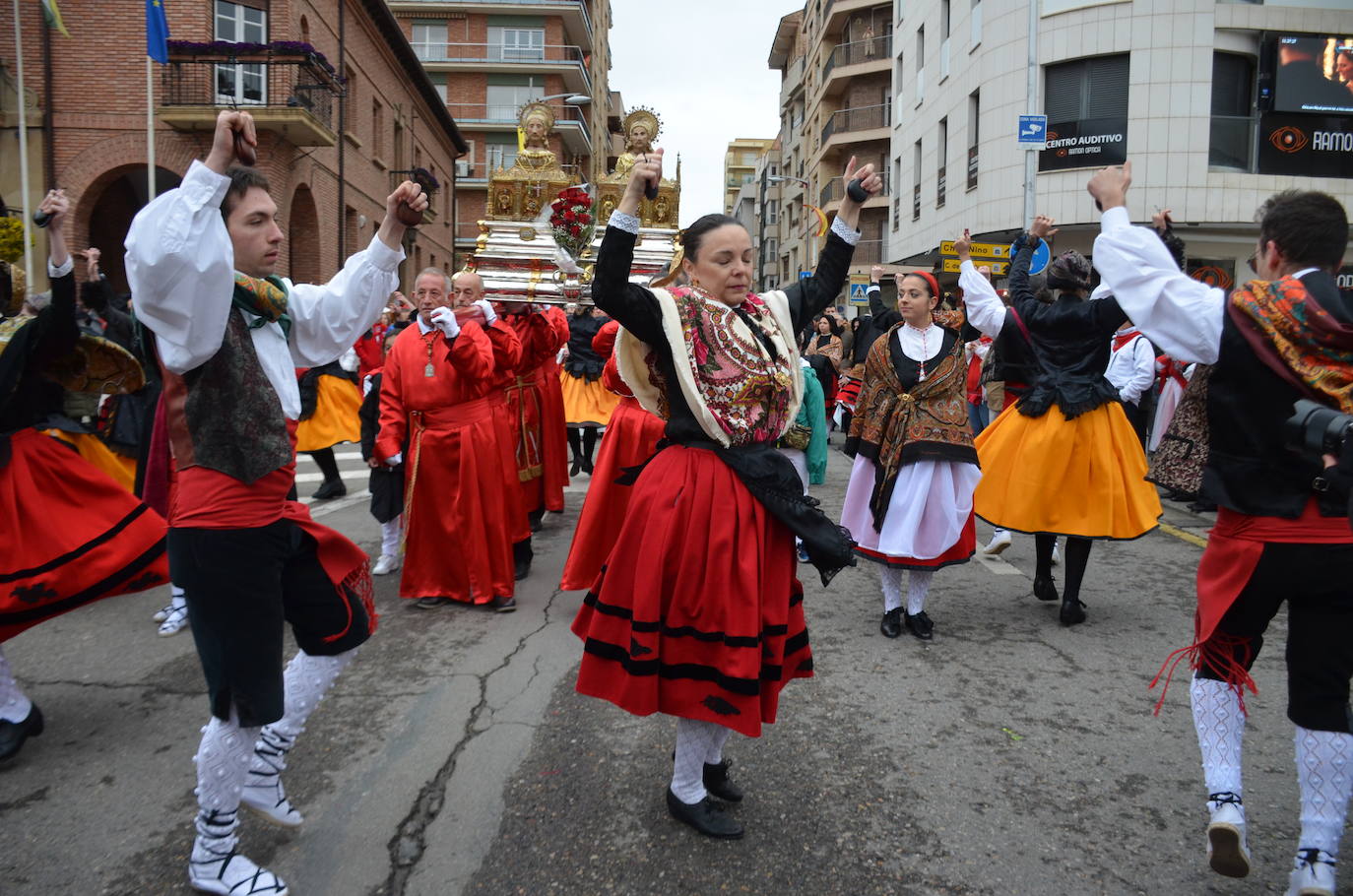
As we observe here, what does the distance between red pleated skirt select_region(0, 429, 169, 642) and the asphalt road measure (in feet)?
1.89

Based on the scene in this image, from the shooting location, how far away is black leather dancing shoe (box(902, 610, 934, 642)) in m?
5.13

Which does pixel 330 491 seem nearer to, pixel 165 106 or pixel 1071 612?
pixel 1071 612

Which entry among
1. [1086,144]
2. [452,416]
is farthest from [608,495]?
[1086,144]

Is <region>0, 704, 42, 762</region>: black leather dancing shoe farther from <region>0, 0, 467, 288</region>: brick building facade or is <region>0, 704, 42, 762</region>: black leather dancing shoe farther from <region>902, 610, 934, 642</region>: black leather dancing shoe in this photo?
<region>0, 0, 467, 288</region>: brick building facade

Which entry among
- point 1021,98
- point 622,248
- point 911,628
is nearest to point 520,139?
point 911,628

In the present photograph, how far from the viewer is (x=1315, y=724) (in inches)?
101

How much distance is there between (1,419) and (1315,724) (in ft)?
14.5

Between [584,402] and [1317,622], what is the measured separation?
820cm

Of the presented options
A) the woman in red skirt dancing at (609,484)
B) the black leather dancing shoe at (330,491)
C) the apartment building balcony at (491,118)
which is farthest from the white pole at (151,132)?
the apartment building balcony at (491,118)

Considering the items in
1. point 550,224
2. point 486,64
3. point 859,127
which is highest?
point 486,64

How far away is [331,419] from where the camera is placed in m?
8.97

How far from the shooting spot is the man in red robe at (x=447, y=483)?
5.68m

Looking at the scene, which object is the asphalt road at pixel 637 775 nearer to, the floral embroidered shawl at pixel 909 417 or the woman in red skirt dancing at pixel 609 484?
the woman in red skirt dancing at pixel 609 484

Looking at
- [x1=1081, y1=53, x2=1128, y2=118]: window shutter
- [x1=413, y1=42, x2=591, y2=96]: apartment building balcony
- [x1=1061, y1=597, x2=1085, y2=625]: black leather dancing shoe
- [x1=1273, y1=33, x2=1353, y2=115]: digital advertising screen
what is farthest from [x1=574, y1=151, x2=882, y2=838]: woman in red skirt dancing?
[x1=413, y1=42, x2=591, y2=96]: apartment building balcony
